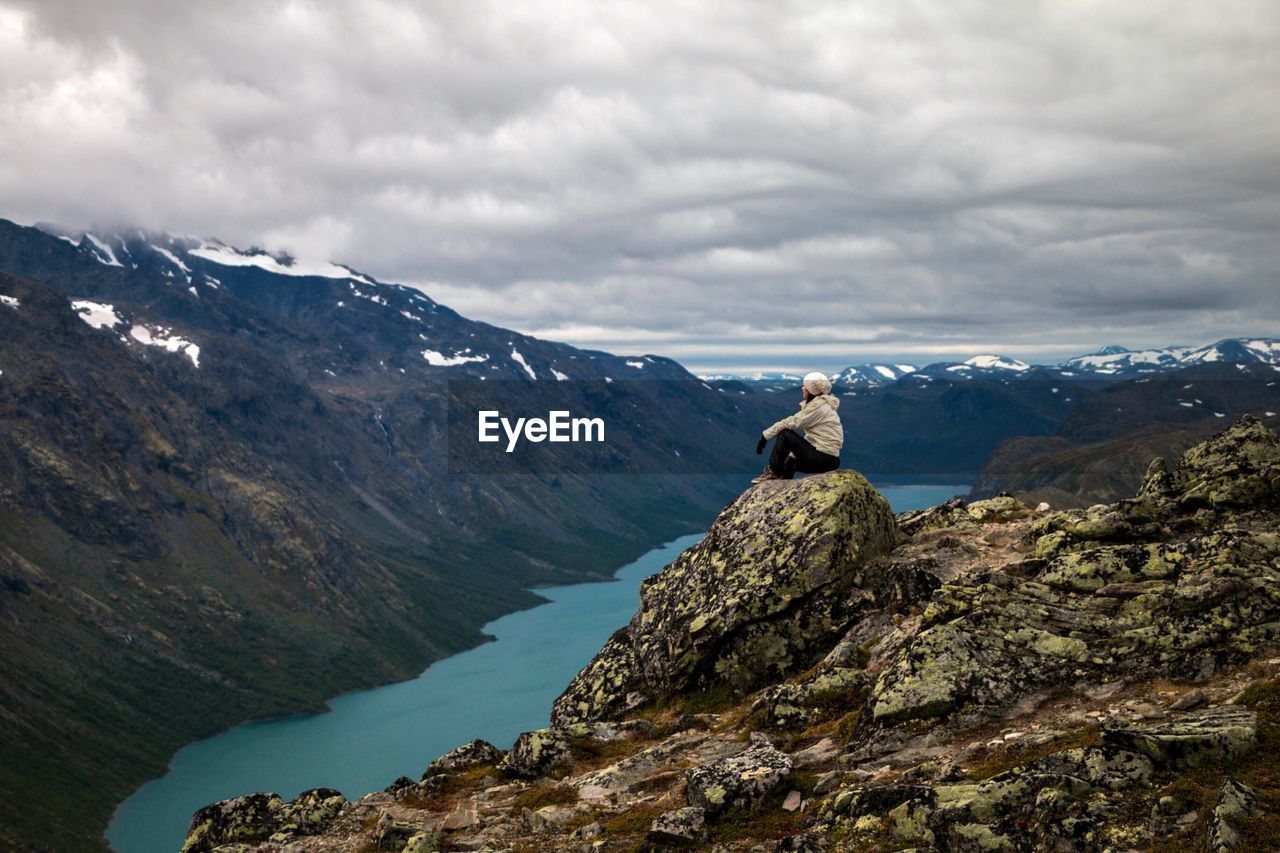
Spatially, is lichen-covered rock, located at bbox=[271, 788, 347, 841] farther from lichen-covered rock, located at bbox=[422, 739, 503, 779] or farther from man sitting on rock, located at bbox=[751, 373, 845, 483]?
man sitting on rock, located at bbox=[751, 373, 845, 483]

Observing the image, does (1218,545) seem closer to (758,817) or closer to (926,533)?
(926,533)

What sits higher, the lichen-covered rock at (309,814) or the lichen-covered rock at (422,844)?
the lichen-covered rock at (422,844)

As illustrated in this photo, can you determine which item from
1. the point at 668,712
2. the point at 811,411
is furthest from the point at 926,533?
the point at 668,712

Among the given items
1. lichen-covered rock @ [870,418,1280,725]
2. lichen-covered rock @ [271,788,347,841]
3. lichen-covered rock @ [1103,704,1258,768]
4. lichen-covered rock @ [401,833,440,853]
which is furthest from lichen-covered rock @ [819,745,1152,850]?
lichen-covered rock @ [271,788,347,841]

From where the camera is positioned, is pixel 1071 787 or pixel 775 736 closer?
pixel 1071 787

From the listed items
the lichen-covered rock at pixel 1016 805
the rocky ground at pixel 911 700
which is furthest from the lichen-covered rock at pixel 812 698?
the lichen-covered rock at pixel 1016 805

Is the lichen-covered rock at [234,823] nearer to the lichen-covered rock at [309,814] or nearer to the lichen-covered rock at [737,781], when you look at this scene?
the lichen-covered rock at [309,814]
